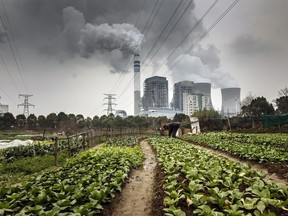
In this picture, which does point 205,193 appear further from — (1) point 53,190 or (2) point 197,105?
(2) point 197,105

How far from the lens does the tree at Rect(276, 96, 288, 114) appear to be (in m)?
49.4

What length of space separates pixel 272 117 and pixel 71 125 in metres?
51.0

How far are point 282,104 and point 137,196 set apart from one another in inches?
2083

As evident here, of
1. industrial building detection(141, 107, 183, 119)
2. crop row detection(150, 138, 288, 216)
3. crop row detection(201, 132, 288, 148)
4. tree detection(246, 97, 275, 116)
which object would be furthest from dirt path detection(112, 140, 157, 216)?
industrial building detection(141, 107, 183, 119)

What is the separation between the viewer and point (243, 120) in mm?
33250

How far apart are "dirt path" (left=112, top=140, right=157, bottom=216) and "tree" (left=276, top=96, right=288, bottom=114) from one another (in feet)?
163

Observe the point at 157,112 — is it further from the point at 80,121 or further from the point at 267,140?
the point at 267,140

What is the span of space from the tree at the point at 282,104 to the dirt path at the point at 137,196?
49.8 m

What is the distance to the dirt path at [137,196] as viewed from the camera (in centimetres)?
509

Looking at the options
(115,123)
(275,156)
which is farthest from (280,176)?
(115,123)

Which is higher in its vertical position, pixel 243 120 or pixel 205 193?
pixel 243 120

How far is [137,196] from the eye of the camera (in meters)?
6.24

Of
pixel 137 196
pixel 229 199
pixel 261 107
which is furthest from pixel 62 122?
pixel 229 199

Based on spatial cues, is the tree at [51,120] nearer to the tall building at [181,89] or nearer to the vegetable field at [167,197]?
the vegetable field at [167,197]
